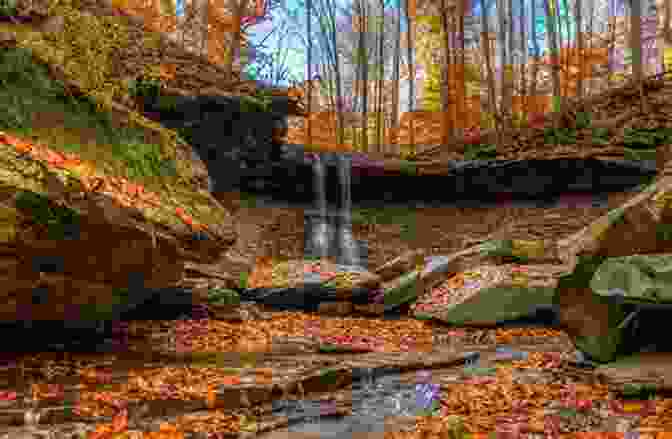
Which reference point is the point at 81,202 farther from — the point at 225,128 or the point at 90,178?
the point at 225,128

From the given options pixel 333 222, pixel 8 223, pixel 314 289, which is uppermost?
pixel 333 222

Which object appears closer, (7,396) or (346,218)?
(7,396)

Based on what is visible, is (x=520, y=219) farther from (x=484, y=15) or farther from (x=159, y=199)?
(x=159, y=199)

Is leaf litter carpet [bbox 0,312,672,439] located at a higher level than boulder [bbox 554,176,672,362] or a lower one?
lower

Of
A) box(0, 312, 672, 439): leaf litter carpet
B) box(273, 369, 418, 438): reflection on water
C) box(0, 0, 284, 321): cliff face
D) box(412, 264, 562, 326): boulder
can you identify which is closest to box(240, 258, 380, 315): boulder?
box(412, 264, 562, 326): boulder

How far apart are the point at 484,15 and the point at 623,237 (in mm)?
15953

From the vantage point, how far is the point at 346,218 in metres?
15.6

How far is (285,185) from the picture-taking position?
15945 mm

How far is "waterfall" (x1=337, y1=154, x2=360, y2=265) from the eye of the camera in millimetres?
13711

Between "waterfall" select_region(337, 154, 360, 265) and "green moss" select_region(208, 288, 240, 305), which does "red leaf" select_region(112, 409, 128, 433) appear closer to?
"green moss" select_region(208, 288, 240, 305)

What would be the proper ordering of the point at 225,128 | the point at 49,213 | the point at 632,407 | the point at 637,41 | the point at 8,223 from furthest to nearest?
the point at 637,41 < the point at 225,128 < the point at 49,213 < the point at 8,223 < the point at 632,407

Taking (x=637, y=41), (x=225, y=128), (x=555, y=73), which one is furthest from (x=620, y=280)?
(x=555, y=73)

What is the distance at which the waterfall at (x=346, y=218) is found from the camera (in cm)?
1371

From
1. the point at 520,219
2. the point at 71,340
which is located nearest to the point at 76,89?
the point at 71,340
